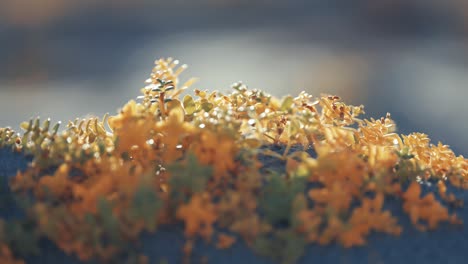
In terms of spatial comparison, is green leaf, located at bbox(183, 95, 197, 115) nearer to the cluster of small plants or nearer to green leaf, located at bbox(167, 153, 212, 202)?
the cluster of small plants

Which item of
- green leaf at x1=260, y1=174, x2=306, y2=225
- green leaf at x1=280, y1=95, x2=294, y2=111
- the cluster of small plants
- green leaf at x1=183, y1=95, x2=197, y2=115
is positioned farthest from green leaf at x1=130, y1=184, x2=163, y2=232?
green leaf at x1=183, y1=95, x2=197, y2=115

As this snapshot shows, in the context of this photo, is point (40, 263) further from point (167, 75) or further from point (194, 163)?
point (167, 75)

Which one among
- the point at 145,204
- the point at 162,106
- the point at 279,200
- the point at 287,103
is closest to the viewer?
the point at 145,204

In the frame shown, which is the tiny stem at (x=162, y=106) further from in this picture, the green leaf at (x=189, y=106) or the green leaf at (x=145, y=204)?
the green leaf at (x=145, y=204)

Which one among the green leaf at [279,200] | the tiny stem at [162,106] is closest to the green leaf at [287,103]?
the green leaf at [279,200]

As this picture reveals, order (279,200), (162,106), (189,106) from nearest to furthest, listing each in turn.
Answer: (279,200) → (162,106) → (189,106)

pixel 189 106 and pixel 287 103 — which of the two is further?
pixel 189 106

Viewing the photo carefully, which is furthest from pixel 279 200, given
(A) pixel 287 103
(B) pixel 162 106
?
(B) pixel 162 106

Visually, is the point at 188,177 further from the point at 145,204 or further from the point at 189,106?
the point at 189,106

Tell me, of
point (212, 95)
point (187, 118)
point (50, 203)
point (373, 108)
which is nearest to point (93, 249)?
point (50, 203)
